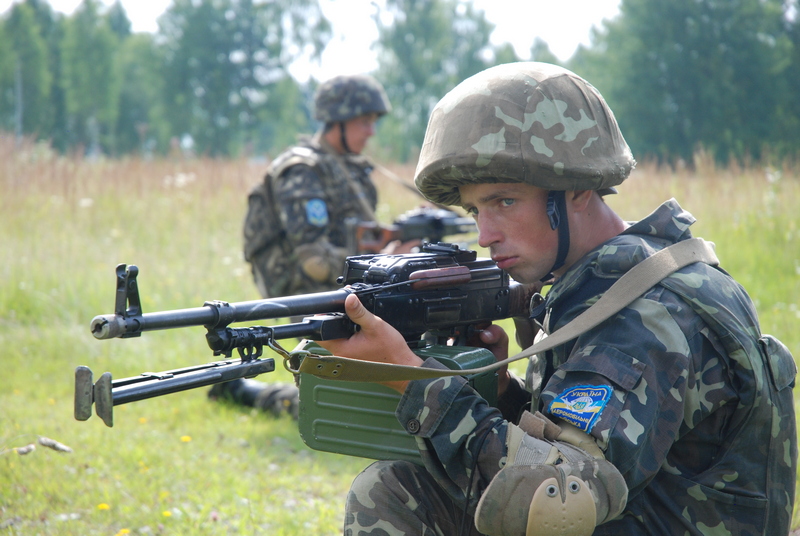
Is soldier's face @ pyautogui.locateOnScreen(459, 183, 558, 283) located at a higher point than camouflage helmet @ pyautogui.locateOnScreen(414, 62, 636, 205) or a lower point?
lower

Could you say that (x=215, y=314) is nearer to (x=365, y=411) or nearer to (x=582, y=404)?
(x=365, y=411)

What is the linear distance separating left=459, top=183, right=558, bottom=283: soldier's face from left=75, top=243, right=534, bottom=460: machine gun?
0.89ft

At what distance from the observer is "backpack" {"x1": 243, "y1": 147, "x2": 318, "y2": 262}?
19.4 feet

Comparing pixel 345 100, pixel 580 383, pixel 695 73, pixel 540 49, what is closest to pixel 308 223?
pixel 345 100

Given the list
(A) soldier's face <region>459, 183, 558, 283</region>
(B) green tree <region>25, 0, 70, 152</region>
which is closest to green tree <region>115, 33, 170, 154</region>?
(B) green tree <region>25, 0, 70, 152</region>

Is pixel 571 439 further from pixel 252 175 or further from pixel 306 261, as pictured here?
pixel 252 175

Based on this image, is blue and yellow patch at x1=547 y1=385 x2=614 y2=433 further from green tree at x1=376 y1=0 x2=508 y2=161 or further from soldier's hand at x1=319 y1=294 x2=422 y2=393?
green tree at x1=376 y1=0 x2=508 y2=161

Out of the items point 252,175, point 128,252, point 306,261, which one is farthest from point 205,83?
point 306,261

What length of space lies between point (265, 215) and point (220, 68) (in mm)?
49729

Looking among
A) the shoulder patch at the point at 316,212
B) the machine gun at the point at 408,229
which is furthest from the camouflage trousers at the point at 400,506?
the shoulder patch at the point at 316,212

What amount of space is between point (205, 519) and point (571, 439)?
2582mm

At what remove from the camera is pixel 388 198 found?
11828mm

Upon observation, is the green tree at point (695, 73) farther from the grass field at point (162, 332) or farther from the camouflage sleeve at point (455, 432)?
the camouflage sleeve at point (455, 432)

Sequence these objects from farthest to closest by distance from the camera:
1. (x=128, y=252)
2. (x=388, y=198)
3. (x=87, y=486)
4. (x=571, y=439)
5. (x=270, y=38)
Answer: (x=270, y=38) → (x=388, y=198) → (x=128, y=252) → (x=87, y=486) → (x=571, y=439)
